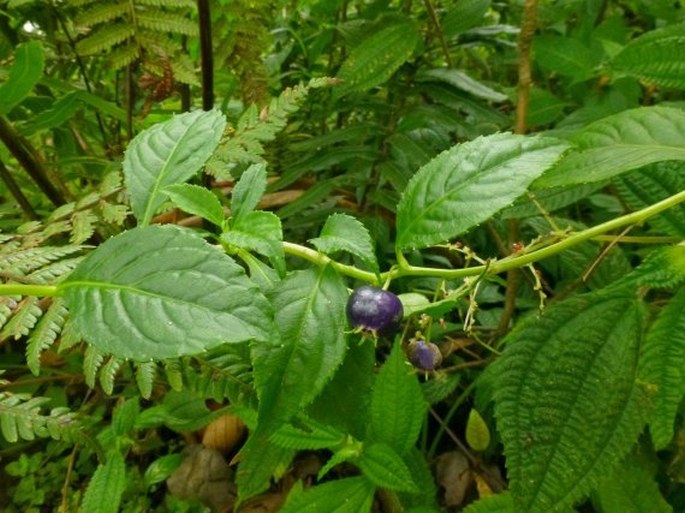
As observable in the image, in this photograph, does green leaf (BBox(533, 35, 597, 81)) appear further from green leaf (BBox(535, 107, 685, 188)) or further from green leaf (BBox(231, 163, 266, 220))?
green leaf (BBox(231, 163, 266, 220))

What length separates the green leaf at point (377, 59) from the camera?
121 cm

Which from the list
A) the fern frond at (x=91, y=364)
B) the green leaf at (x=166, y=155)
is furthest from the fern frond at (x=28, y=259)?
the green leaf at (x=166, y=155)

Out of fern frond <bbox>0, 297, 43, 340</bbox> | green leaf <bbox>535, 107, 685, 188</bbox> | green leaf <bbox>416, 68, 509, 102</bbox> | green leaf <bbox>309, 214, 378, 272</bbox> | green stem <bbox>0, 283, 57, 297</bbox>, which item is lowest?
green leaf <bbox>416, 68, 509, 102</bbox>

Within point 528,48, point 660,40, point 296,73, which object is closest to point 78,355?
point 296,73

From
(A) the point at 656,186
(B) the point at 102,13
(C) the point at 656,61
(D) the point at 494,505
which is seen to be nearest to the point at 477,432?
(D) the point at 494,505

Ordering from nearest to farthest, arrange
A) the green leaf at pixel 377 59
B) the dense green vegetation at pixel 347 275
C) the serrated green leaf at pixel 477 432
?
the dense green vegetation at pixel 347 275, the serrated green leaf at pixel 477 432, the green leaf at pixel 377 59

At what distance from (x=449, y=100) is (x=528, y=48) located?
1.44 ft

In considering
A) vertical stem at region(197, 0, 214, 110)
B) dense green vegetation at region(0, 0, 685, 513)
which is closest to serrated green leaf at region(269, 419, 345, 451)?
dense green vegetation at region(0, 0, 685, 513)

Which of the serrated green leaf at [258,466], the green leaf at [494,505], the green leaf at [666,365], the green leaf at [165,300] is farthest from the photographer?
the serrated green leaf at [258,466]

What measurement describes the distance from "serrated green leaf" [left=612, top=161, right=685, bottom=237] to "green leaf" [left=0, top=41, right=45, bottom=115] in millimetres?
868

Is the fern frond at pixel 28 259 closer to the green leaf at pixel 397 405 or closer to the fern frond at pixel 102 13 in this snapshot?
the green leaf at pixel 397 405

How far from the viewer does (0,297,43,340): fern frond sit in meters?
0.71

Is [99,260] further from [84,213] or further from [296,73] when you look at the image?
[296,73]

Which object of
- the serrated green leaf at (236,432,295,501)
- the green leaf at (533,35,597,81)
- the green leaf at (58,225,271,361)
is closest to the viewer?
the green leaf at (58,225,271,361)
